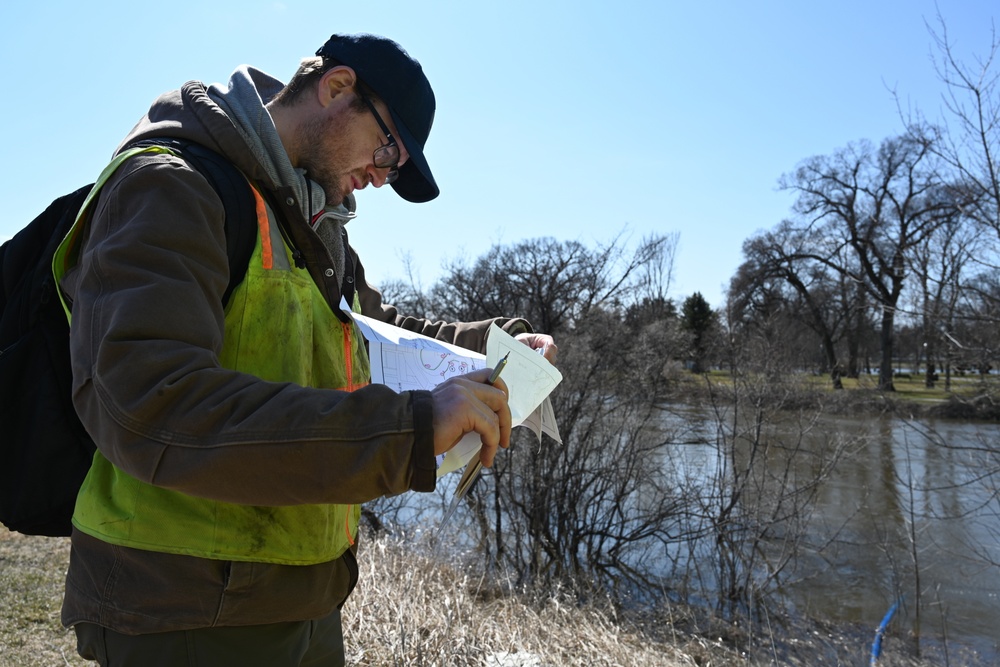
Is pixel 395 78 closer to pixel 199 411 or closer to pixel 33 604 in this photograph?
pixel 199 411

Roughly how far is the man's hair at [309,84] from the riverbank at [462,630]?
123 inches

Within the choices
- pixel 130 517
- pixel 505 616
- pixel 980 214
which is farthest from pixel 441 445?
pixel 980 214

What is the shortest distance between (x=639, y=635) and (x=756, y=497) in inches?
146

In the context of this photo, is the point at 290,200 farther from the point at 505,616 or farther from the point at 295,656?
the point at 505,616

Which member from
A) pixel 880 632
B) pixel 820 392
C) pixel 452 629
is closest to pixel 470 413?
pixel 452 629

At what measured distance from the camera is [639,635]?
7.40 meters

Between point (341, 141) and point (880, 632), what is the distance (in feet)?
32.0

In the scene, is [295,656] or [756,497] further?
[756,497]

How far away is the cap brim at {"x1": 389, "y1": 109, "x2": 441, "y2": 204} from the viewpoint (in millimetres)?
1710

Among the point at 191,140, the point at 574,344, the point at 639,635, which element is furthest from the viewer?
the point at 574,344

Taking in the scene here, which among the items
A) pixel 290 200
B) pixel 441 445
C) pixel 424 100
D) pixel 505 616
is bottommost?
pixel 505 616

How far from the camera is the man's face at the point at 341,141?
1674 mm

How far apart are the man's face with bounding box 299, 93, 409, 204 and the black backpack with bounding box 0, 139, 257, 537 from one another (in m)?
0.27

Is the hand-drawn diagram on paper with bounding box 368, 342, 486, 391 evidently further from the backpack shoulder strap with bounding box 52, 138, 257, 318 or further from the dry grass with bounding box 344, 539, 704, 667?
the dry grass with bounding box 344, 539, 704, 667
